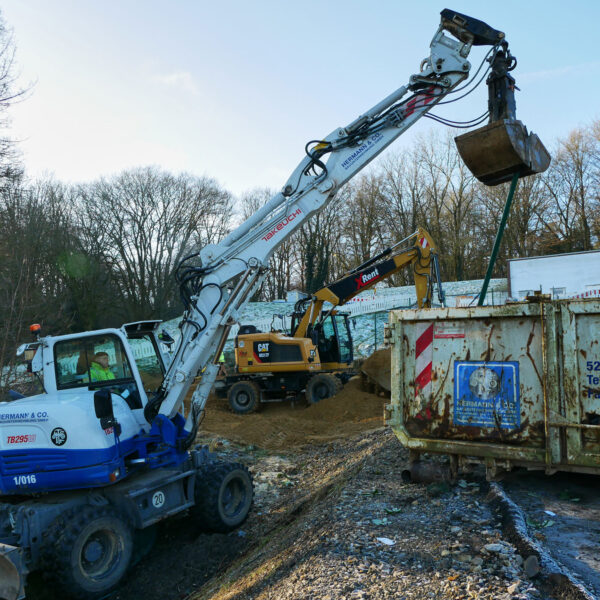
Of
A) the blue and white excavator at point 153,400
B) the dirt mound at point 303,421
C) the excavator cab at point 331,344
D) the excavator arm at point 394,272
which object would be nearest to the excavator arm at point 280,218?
the blue and white excavator at point 153,400

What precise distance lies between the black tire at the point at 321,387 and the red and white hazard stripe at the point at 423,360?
816 centimetres

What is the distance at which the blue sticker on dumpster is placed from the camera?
4609 millimetres

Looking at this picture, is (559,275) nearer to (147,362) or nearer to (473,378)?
(473,378)

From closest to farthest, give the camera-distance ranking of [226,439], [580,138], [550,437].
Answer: [550,437], [226,439], [580,138]

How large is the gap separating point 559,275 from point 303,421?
16531mm

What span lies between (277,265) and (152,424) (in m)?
35.7

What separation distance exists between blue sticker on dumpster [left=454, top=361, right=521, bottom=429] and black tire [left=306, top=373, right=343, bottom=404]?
8.40 m

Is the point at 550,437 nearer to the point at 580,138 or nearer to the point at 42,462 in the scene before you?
the point at 42,462

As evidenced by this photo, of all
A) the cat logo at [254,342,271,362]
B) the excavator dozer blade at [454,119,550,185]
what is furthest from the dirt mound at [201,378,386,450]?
the excavator dozer blade at [454,119,550,185]

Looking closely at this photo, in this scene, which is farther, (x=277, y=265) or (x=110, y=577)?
(x=277, y=265)

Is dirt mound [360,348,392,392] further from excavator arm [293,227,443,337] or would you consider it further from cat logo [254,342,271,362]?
cat logo [254,342,271,362]

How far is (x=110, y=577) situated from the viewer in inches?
191

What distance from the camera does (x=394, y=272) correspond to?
41.1ft

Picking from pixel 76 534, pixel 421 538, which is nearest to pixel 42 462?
pixel 76 534
